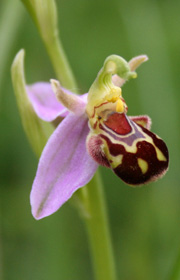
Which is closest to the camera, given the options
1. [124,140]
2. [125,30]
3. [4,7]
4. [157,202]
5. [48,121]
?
[124,140]

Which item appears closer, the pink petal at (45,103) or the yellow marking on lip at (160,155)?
the yellow marking on lip at (160,155)

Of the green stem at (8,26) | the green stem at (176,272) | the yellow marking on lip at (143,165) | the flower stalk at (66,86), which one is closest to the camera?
the yellow marking on lip at (143,165)

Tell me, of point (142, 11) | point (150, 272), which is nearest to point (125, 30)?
point (142, 11)

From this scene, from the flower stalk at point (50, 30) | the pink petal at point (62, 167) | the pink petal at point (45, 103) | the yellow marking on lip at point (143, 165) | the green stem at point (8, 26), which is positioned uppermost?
the green stem at point (8, 26)

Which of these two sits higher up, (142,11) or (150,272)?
(142,11)

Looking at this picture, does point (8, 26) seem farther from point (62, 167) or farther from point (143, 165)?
point (143, 165)

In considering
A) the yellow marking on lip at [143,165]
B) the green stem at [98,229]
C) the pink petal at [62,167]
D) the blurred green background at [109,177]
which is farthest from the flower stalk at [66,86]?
the blurred green background at [109,177]

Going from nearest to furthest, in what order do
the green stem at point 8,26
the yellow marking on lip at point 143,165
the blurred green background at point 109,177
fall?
1. the yellow marking on lip at point 143,165
2. the green stem at point 8,26
3. the blurred green background at point 109,177

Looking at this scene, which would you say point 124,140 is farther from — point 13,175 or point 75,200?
point 13,175

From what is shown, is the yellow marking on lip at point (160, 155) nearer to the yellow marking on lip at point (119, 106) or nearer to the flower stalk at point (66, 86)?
the yellow marking on lip at point (119, 106)
